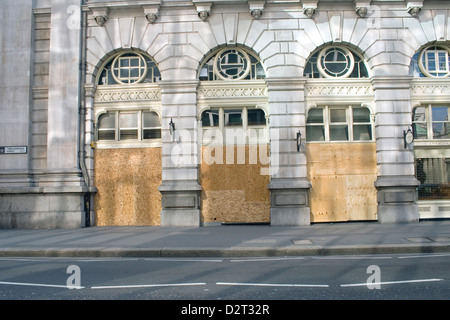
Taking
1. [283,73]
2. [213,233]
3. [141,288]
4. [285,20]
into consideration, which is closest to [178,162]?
[213,233]

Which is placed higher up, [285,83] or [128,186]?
[285,83]

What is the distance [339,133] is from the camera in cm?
1525

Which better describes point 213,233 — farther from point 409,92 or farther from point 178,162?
point 409,92

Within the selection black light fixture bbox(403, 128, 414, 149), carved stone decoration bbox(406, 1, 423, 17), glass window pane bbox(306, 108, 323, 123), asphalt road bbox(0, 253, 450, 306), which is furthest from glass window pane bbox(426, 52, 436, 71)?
asphalt road bbox(0, 253, 450, 306)

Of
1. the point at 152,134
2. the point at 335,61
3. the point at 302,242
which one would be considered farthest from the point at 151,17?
the point at 302,242

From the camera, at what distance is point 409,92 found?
1480cm

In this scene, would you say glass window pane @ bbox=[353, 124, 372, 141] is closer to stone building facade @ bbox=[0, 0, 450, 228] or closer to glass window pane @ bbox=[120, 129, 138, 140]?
stone building facade @ bbox=[0, 0, 450, 228]

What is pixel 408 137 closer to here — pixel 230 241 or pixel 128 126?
pixel 230 241

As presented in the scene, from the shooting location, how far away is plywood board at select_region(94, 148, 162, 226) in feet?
49.6

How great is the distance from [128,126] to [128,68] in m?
2.46

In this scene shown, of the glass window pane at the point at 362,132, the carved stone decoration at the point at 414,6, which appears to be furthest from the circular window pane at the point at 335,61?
the carved stone decoration at the point at 414,6

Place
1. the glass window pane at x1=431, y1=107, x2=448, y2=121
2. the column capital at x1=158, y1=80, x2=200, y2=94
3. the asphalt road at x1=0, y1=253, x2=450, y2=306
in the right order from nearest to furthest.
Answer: the asphalt road at x1=0, y1=253, x2=450, y2=306 < the column capital at x1=158, y1=80, x2=200, y2=94 < the glass window pane at x1=431, y1=107, x2=448, y2=121

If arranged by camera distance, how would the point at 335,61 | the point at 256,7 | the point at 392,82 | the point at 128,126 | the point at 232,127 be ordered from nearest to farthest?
the point at 392,82
the point at 256,7
the point at 232,127
the point at 335,61
the point at 128,126
